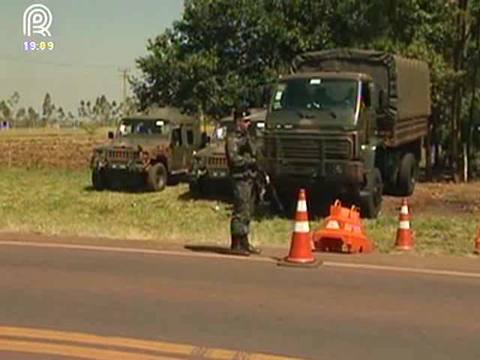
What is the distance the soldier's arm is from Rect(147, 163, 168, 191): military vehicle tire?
10548 mm

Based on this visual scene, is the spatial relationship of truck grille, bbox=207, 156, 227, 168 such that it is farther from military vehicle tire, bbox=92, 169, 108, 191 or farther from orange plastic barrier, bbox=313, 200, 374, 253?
orange plastic barrier, bbox=313, 200, 374, 253

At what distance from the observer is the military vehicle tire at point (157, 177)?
19828 millimetres

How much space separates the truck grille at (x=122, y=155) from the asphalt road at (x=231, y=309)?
10918 millimetres

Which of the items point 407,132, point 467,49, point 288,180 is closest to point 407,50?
point 467,49

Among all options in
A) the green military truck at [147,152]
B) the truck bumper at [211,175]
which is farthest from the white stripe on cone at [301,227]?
the green military truck at [147,152]

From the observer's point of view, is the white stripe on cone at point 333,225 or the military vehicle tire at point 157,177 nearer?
the white stripe on cone at point 333,225

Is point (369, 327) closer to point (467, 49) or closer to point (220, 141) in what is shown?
point (220, 141)

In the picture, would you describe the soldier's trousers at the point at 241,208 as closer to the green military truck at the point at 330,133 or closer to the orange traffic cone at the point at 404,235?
the orange traffic cone at the point at 404,235

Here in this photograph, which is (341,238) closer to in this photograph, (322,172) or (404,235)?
(404,235)

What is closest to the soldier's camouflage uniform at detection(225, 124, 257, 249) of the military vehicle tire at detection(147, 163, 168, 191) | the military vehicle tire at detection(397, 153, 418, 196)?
the military vehicle tire at detection(397, 153, 418, 196)

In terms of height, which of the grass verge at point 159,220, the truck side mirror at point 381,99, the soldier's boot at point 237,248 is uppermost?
the truck side mirror at point 381,99

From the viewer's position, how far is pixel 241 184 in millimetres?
9391

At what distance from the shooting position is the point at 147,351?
5.23 metres

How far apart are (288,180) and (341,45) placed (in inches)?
456
